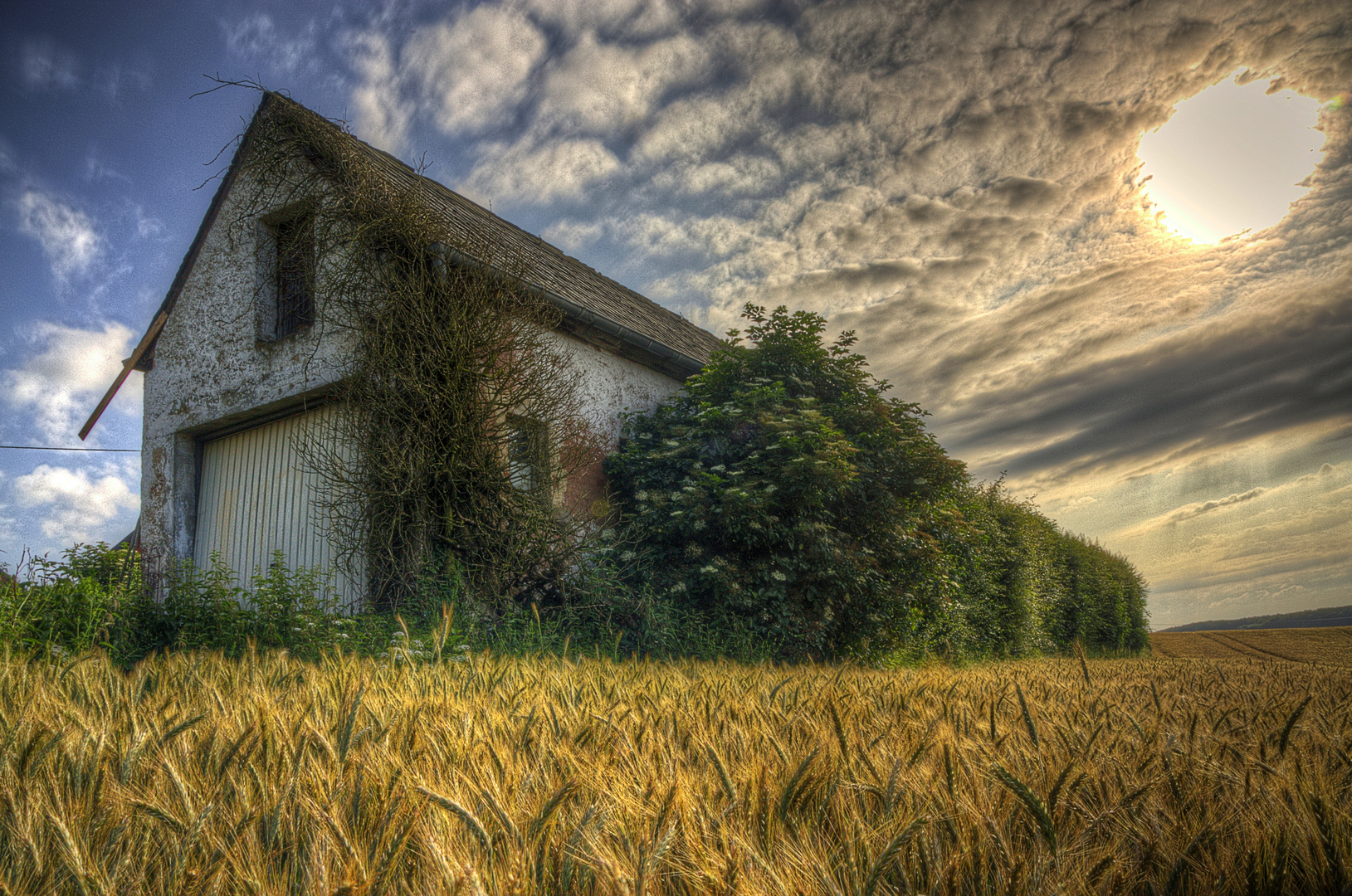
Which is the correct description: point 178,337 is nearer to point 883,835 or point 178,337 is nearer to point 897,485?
point 897,485

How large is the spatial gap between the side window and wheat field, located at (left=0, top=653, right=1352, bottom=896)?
5.28 metres

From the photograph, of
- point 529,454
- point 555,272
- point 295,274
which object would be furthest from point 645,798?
point 555,272

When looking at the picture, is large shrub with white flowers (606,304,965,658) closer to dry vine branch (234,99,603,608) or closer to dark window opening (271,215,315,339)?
dry vine branch (234,99,603,608)

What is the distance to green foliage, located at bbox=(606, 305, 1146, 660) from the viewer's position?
7.30m

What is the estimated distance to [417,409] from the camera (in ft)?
22.5

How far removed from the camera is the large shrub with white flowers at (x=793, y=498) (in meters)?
7.32

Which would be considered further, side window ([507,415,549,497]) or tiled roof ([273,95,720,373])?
tiled roof ([273,95,720,373])

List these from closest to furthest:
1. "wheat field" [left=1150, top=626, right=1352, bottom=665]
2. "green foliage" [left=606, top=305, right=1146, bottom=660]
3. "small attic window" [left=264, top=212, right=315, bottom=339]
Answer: "green foliage" [left=606, top=305, right=1146, bottom=660] < "small attic window" [left=264, top=212, right=315, bottom=339] < "wheat field" [left=1150, top=626, right=1352, bottom=665]

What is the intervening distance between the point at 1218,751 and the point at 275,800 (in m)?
2.15

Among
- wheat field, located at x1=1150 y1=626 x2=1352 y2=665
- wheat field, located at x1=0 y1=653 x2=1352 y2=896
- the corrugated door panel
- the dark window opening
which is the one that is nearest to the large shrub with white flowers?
the corrugated door panel

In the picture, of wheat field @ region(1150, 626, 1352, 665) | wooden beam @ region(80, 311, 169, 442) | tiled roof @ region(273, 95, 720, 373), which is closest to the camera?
tiled roof @ region(273, 95, 720, 373)

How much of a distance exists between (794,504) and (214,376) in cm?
735

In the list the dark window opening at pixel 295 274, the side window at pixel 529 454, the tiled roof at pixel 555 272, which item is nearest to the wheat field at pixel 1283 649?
the tiled roof at pixel 555 272

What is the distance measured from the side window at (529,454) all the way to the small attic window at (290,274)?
291 centimetres
